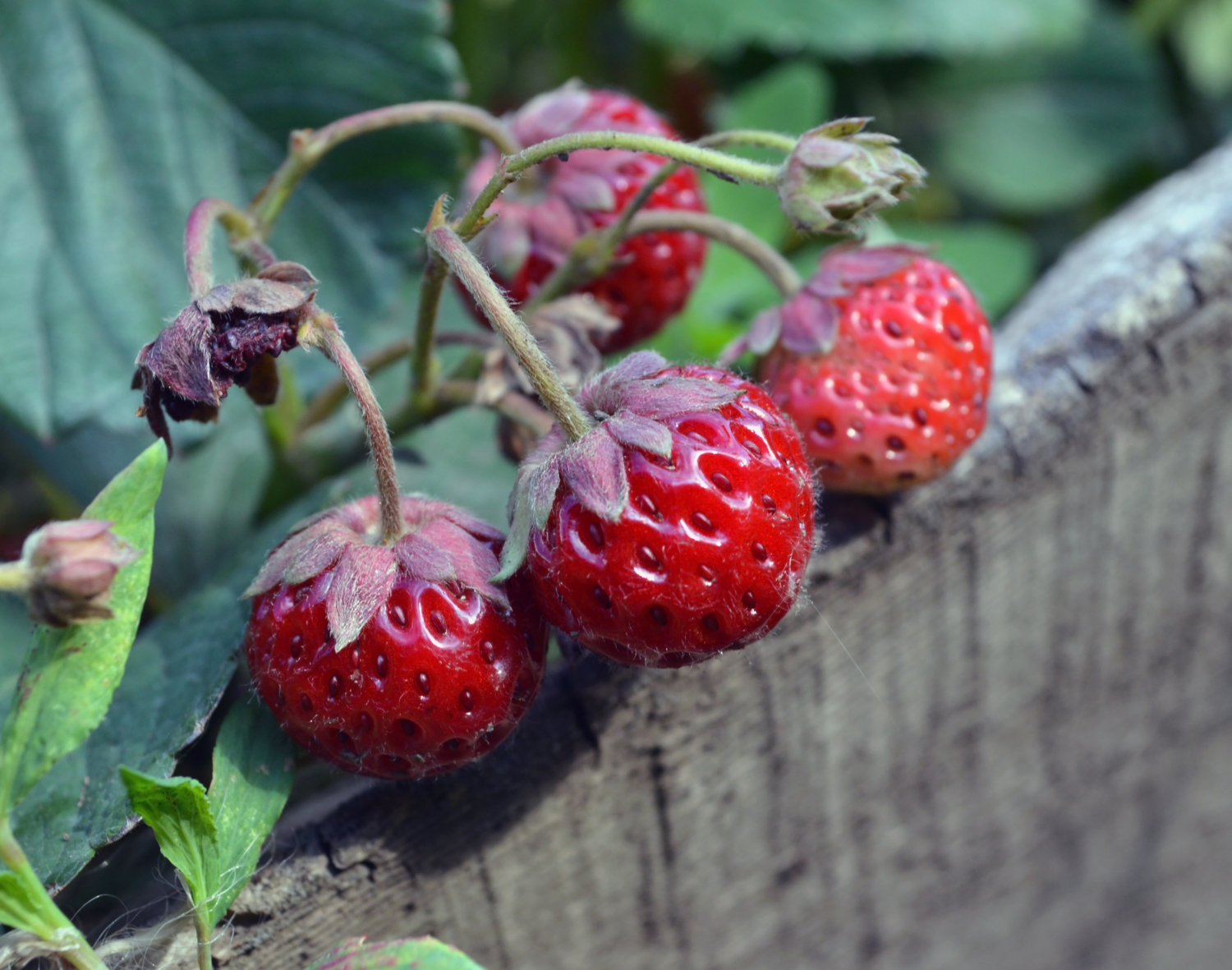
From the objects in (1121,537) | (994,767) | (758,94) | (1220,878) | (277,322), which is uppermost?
(277,322)

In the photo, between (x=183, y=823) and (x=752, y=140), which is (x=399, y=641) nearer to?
(x=183, y=823)

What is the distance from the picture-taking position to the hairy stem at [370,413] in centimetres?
51

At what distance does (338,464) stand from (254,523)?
0.15m

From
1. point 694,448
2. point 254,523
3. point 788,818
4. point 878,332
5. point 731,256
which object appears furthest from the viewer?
point 731,256

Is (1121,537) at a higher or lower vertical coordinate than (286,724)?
lower

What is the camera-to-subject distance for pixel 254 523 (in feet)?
3.20

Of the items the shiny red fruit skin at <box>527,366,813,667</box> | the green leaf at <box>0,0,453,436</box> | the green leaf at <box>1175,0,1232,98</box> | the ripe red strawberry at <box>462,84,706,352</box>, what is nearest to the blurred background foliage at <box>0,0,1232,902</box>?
the green leaf at <box>0,0,453,436</box>

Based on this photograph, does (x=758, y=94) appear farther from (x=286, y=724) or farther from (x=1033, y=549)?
(x=286, y=724)

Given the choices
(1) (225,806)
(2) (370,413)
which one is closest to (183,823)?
(1) (225,806)

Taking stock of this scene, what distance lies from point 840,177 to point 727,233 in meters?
0.15

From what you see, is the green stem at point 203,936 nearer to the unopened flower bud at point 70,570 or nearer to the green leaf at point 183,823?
the green leaf at point 183,823

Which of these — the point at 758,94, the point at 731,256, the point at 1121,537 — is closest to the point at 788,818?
the point at 1121,537

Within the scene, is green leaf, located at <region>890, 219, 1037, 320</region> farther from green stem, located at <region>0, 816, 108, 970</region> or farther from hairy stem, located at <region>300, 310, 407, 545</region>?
green stem, located at <region>0, 816, 108, 970</region>

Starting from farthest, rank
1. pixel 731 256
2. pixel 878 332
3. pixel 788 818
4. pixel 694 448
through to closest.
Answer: pixel 731 256, pixel 788 818, pixel 878 332, pixel 694 448
